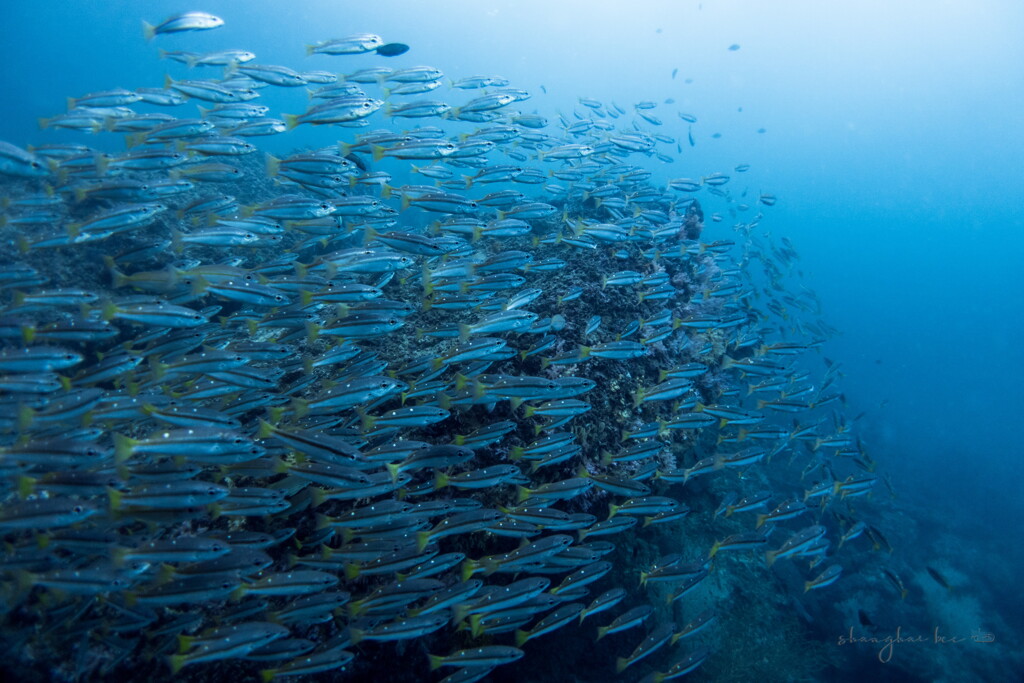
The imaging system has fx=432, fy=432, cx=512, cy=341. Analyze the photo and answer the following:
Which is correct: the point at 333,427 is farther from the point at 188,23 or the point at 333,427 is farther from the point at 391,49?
the point at 391,49

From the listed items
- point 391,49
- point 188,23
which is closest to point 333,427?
point 188,23

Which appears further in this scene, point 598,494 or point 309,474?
point 598,494

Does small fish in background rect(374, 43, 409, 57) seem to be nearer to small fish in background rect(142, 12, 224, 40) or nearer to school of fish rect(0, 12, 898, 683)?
school of fish rect(0, 12, 898, 683)

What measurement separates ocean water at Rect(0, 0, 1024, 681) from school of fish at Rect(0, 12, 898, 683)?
102 millimetres

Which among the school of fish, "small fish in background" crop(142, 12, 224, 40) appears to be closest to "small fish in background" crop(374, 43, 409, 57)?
the school of fish

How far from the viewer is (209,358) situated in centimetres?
367

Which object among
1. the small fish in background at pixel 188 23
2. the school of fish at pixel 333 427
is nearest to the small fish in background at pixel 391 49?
the school of fish at pixel 333 427

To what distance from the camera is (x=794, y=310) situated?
29.0 meters

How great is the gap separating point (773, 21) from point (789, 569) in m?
186

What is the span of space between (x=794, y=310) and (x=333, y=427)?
32.2 metres

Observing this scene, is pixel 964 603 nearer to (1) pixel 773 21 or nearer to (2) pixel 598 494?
(2) pixel 598 494

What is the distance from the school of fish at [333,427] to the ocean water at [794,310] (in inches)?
4.0

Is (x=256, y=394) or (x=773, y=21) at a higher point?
(x=773, y=21)

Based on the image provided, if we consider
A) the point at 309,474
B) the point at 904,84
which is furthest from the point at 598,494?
the point at 904,84
